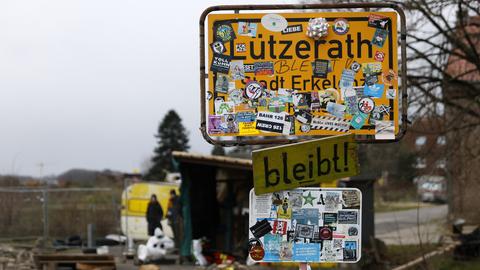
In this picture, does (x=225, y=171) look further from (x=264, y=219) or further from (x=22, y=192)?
(x=264, y=219)

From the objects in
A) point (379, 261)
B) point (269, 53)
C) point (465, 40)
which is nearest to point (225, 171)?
point (379, 261)

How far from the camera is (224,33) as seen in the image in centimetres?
477

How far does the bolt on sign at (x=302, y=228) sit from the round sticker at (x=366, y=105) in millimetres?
626

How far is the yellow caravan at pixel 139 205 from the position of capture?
782 inches

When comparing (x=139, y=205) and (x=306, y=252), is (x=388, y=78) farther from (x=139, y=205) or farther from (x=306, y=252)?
(x=139, y=205)

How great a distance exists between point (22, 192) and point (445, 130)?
41.2 ft

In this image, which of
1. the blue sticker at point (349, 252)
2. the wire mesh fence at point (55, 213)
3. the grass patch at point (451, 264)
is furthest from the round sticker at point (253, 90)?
the wire mesh fence at point (55, 213)

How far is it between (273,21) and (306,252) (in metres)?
1.66

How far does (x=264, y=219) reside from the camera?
4539 mm

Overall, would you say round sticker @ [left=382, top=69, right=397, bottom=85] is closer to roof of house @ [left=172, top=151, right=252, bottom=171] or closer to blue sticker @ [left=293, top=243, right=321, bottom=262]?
blue sticker @ [left=293, top=243, right=321, bottom=262]

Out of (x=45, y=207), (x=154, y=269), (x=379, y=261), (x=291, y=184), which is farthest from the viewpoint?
(x=45, y=207)

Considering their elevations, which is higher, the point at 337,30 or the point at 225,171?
the point at 337,30

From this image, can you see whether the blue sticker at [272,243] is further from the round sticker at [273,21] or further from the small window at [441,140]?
the small window at [441,140]

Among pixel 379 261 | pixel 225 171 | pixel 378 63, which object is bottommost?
pixel 379 261
